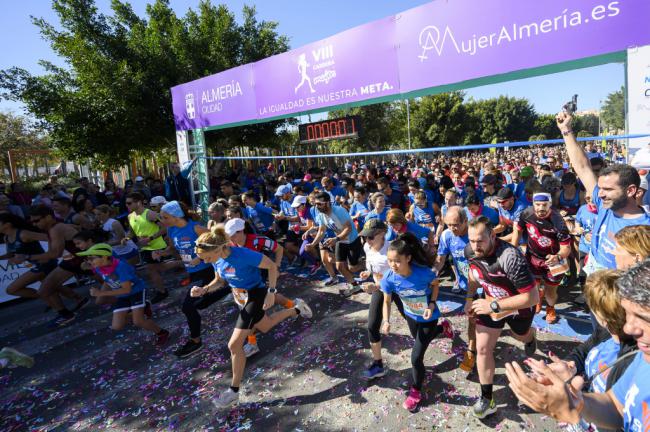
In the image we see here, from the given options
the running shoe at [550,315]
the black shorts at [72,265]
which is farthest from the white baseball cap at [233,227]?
the running shoe at [550,315]

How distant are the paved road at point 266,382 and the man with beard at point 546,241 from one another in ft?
1.80

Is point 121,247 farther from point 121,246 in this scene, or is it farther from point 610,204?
point 610,204

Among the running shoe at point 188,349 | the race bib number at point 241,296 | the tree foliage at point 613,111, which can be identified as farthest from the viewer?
the tree foliage at point 613,111

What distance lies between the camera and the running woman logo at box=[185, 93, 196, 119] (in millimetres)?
10773

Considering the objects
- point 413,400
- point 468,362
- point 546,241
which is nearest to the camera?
point 413,400

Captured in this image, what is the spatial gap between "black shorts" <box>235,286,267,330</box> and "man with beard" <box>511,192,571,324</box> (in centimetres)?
331

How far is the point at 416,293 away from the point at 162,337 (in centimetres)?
383

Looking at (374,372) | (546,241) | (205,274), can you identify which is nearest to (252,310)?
(374,372)

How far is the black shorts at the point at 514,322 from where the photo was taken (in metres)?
3.06

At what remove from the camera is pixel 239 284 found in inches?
159

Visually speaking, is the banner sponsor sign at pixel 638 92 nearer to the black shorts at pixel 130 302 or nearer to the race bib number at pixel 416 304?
the race bib number at pixel 416 304

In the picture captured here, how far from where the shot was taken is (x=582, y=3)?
4.54 m

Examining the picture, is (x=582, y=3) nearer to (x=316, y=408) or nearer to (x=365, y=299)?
(x=365, y=299)

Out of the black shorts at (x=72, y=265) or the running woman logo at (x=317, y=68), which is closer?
the black shorts at (x=72, y=265)
